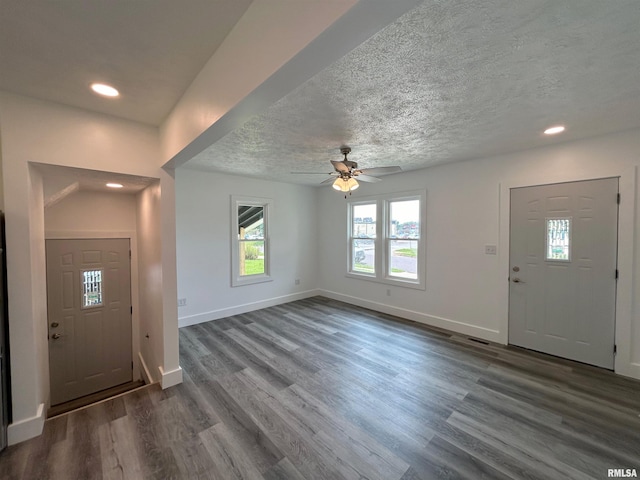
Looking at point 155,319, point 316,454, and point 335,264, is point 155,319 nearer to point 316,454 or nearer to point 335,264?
point 316,454

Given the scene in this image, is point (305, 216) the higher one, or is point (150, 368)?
point (305, 216)

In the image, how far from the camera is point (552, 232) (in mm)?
3170

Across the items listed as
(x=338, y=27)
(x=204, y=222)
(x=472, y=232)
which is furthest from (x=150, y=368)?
(x=472, y=232)

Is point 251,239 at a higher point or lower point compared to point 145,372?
higher

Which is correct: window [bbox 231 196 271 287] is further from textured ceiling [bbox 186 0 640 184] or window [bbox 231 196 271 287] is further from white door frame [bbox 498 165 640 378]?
white door frame [bbox 498 165 640 378]

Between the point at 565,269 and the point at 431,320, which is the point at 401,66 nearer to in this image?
the point at 565,269

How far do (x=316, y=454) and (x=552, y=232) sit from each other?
3666 mm

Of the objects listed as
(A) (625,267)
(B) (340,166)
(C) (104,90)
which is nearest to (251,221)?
(B) (340,166)

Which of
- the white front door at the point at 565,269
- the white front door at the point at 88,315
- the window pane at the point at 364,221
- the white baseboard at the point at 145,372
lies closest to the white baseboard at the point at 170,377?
the white baseboard at the point at 145,372

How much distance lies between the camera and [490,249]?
3631mm


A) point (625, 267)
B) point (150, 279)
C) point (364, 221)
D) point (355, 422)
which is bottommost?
point (355, 422)

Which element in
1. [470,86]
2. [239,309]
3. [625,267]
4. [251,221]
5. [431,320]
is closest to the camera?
[470,86]

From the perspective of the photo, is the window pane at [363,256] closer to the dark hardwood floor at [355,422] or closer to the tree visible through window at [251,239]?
the tree visible through window at [251,239]

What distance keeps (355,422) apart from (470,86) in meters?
2.79
